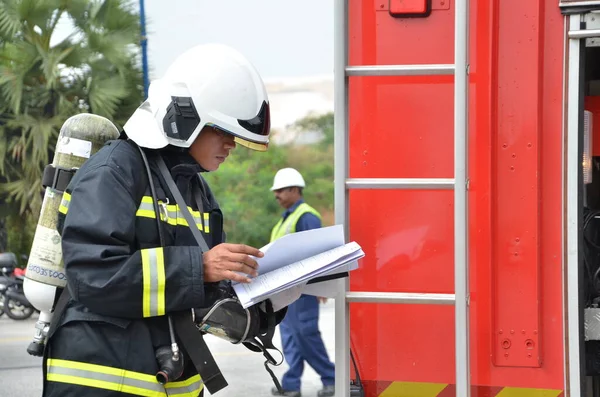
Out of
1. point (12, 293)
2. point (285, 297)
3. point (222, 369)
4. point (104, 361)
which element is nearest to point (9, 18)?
point (12, 293)

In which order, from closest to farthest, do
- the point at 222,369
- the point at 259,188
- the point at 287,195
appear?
the point at 287,195
the point at 222,369
the point at 259,188

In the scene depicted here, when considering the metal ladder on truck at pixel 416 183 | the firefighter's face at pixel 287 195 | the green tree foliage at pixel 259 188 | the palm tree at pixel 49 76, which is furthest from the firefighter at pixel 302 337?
the green tree foliage at pixel 259 188

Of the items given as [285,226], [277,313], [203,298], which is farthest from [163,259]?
[285,226]

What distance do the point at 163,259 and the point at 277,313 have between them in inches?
22.6

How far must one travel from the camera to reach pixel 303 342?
26.4 feet

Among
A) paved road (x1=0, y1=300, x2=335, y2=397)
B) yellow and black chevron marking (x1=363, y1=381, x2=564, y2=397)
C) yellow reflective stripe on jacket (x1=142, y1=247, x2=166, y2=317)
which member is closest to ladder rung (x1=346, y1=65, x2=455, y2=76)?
yellow reflective stripe on jacket (x1=142, y1=247, x2=166, y2=317)

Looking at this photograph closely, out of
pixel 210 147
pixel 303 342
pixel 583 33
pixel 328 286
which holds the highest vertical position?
pixel 583 33

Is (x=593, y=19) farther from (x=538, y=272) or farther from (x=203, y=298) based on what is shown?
(x=203, y=298)

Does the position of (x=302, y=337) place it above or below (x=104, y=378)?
below

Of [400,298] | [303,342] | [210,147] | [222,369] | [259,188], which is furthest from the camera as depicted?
[259,188]

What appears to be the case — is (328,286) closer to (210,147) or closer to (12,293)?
(210,147)

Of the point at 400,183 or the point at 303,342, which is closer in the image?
the point at 400,183

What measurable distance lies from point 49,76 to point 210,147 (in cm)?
1305

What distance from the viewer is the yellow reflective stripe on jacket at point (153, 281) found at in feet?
8.78
